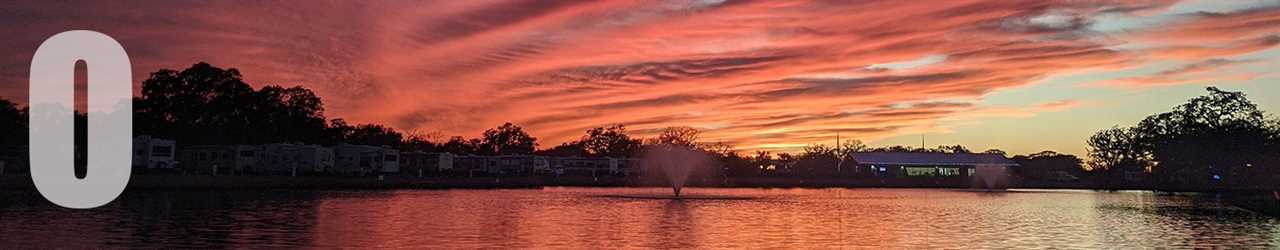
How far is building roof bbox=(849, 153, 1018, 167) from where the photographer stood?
170250 mm

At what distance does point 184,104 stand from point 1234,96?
15921 centimetres

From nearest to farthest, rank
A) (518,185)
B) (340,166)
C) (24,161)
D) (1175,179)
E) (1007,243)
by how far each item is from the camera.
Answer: (1007,243), (24,161), (518,185), (340,166), (1175,179)

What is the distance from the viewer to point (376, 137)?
175500 millimetres

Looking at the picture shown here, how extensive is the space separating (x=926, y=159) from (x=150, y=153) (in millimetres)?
117264

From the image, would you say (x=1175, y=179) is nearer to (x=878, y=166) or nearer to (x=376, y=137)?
(x=878, y=166)

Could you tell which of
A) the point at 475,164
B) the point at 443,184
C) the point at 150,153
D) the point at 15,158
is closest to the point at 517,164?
the point at 475,164

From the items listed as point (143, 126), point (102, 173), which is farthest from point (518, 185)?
point (143, 126)

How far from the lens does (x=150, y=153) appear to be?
10412cm

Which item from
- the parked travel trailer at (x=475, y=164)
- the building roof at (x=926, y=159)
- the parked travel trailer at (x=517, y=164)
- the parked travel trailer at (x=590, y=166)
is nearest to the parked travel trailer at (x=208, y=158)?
the parked travel trailer at (x=475, y=164)

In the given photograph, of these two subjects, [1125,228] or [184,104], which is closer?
[1125,228]

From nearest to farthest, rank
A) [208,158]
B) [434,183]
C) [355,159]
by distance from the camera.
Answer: [434,183] → [208,158] → [355,159]

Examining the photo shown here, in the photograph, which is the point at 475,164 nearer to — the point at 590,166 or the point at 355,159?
the point at 590,166

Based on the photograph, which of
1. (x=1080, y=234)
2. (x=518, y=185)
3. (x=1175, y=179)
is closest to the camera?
(x=1080, y=234)

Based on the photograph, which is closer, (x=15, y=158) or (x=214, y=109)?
(x=15, y=158)
